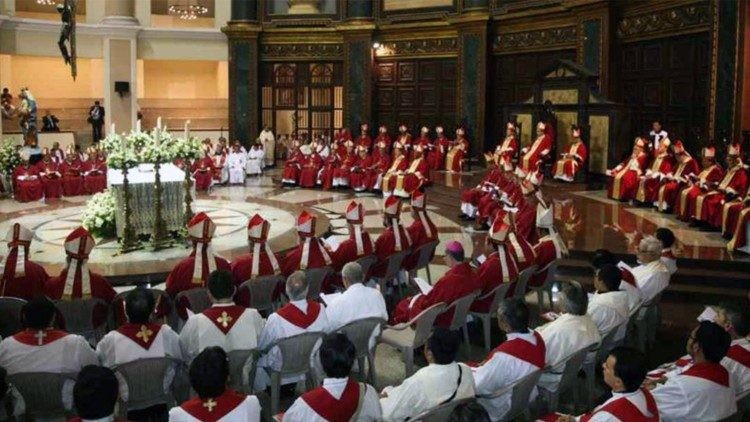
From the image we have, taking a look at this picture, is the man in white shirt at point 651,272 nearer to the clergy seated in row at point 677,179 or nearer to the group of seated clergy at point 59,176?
the clergy seated in row at point 677,179

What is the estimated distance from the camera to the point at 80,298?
23.1ft

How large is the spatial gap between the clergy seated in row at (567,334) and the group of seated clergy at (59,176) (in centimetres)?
1467

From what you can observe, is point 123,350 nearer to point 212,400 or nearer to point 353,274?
point 212,400

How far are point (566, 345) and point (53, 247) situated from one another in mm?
8620

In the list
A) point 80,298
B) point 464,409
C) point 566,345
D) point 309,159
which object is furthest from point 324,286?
point 309,159

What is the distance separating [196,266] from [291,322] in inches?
90.7

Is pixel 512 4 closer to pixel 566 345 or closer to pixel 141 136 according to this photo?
pixel 141 136

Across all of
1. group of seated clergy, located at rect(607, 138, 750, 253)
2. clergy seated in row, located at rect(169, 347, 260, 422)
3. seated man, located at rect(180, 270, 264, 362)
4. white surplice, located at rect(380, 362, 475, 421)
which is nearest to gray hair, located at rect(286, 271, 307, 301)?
seated man, located at rect(180, 270, 264, 362)

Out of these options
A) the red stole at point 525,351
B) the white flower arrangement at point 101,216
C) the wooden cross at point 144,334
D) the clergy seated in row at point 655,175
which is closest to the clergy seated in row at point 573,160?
the clergy seated in row at point 655,175

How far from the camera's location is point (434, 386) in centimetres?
465

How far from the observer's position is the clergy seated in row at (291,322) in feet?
19.8

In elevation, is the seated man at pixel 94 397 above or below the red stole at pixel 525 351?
above

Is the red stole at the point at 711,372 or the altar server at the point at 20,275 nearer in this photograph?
the red stole at the point at 711,372

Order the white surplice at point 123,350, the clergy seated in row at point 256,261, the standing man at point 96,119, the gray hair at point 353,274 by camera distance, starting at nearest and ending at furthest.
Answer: the white surplice at point 123,350 < the gray hair at point 353,274 < the clergy seated in row at point 256,261 < the standing man at point 96,119
